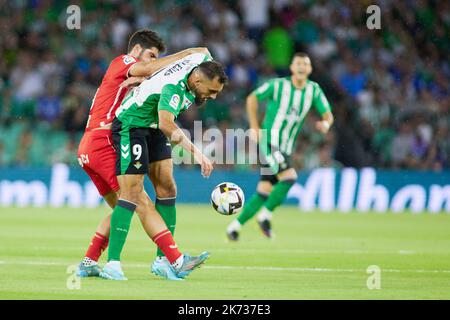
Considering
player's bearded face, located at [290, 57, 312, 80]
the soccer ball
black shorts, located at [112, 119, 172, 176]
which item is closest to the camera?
black shorts, located at [112, 119, 172, 176]

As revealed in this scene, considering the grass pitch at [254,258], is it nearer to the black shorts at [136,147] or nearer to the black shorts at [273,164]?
the black shorts at [273,164]

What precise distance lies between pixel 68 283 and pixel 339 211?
44.6 feet

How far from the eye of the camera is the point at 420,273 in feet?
34.2

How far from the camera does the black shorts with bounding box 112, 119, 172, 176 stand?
946cm

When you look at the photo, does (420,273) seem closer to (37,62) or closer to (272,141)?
(272,141)

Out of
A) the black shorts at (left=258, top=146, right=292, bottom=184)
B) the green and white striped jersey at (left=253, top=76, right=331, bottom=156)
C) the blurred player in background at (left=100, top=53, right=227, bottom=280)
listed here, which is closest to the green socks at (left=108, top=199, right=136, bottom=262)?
the blurred player in background at (left=100, top=53, right=227, bottom=280)

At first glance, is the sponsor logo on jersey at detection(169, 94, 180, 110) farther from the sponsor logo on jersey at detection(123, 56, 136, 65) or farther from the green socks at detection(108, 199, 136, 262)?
the green socks at detection(108, 199, 136, 262)

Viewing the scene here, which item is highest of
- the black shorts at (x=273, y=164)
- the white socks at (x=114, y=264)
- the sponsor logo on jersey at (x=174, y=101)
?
the sponsor logo on jersey at (x=174, y=101)

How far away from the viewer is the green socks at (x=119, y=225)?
9492 mm

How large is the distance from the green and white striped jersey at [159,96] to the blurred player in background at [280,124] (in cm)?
577

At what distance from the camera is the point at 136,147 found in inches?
374

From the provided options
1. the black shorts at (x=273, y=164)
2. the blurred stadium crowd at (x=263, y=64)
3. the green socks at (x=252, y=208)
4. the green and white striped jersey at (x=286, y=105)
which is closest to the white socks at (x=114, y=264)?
the green socks at (x=252, y=208)
